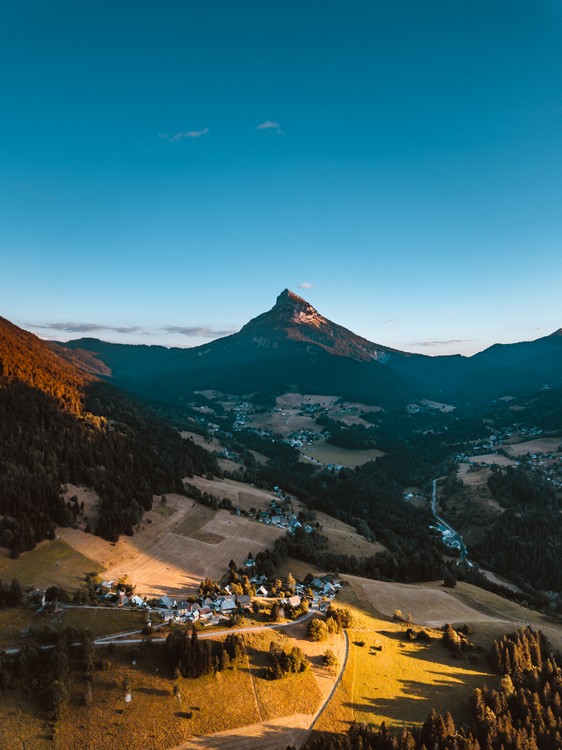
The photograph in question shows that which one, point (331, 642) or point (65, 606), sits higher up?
point (65, 606)

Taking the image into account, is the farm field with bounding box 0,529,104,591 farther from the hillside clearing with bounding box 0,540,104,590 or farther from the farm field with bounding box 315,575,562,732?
the farm field with bounding box 315,575,562,732

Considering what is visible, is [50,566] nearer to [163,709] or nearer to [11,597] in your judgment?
[11,597]

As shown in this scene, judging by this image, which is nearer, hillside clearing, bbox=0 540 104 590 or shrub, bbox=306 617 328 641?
shrub, bbox=306 617 328 641

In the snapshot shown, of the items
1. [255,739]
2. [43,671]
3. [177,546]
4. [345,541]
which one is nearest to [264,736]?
[255,739]

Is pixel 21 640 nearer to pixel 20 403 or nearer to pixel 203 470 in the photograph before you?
pixel 20 403

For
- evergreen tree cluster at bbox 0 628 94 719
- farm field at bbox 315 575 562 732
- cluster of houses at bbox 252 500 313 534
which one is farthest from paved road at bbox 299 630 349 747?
cluster of houses at bbox 252 500 313 534

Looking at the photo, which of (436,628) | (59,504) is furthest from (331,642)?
(59,504)
